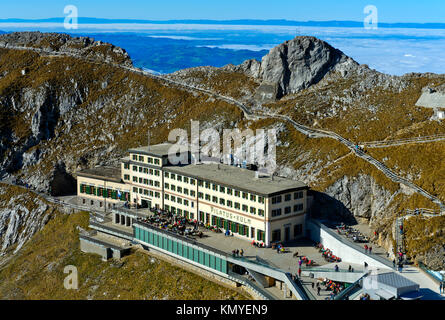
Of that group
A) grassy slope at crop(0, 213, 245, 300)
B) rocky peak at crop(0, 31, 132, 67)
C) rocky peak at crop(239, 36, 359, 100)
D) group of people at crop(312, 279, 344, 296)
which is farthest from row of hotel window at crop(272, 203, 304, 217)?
rocky peak at crop(0, 31, 132, 67)

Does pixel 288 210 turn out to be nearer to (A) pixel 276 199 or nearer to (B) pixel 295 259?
(A) pixel 276 199

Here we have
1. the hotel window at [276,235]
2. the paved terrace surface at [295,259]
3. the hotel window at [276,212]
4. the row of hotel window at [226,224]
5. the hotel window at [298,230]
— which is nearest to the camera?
the paved terrace surface at [295,259]

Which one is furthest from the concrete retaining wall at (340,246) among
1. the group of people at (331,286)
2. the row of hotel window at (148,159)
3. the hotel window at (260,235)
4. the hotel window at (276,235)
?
the row of hotel window at (148,159)

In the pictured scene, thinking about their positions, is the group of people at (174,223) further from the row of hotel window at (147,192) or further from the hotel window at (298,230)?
the hotel window at (298,230)

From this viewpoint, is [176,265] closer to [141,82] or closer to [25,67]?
[141,82]

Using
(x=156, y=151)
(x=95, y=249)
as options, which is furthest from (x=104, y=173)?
(x=95, y=249)

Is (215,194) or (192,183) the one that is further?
(192,183)

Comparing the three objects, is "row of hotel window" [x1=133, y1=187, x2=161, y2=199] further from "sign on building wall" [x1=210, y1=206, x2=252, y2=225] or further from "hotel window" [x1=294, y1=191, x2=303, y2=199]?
"hotel window" [x1=294, y1=191, x2=303, y2=199]
